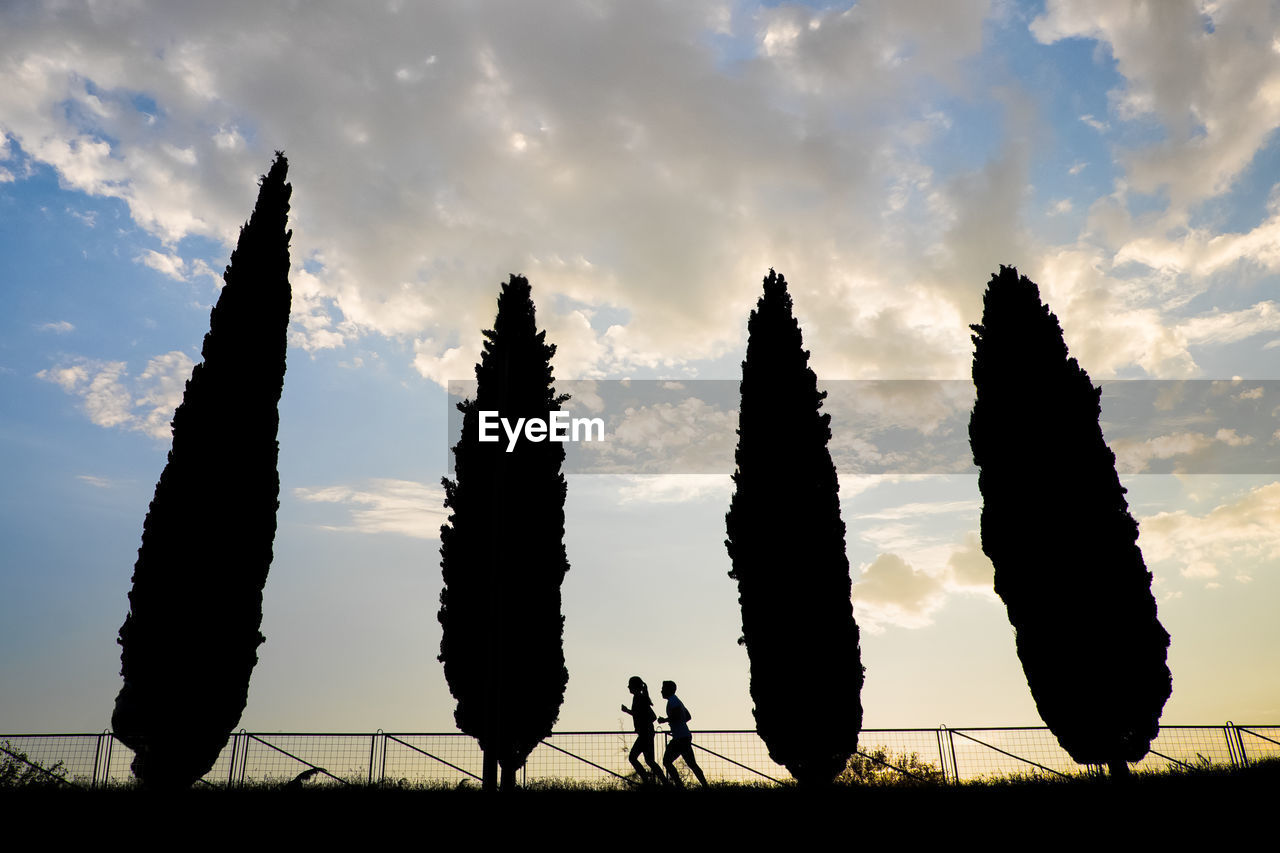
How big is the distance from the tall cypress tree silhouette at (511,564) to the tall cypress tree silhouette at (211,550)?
3.97 m

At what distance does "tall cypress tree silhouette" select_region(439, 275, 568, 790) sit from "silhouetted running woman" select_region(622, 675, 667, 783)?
273cm

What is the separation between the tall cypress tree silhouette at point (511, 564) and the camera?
1592 centimetres

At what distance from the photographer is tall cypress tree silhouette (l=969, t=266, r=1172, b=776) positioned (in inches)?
591

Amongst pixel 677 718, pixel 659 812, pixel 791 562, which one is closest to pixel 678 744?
pixel 677 718

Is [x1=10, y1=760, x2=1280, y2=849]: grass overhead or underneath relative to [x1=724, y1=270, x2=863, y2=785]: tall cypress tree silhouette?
underneath

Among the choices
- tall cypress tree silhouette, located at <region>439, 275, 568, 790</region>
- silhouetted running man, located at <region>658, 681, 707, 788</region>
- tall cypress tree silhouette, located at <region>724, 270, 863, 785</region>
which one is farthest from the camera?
tall cypress tree silhouette, located at <region>439, 275, 568, 790</region>

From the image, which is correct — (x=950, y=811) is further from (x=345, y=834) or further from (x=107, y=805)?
(x=107, y=805)

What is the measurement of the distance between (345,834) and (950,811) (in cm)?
909

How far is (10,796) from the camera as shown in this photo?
1125 cm

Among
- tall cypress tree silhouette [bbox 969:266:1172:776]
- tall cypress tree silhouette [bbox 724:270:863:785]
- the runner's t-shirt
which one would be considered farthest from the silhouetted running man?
tall cypress tree silhouette [bbox 969:266:1172:776]

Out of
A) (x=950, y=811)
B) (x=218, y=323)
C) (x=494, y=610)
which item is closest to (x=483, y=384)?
(x=218, y=323)

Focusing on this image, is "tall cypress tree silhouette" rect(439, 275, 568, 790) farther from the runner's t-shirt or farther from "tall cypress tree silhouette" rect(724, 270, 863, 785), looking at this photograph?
"tall cypress tree silhouette" rect(724, 270, 863, 785)

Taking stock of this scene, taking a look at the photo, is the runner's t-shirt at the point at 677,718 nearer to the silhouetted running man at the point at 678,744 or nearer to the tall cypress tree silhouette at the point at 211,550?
the silhouetted running man at the point at 678,744

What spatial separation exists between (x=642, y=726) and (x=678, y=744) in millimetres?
785
